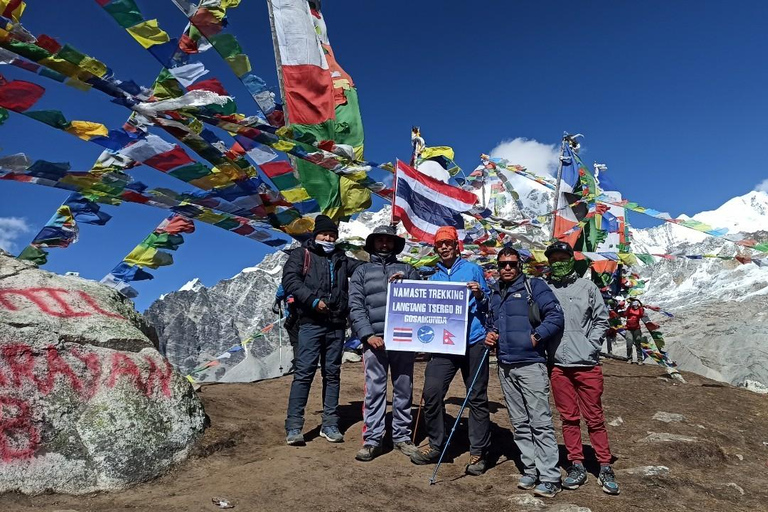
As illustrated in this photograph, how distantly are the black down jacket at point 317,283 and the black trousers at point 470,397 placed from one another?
1.15m

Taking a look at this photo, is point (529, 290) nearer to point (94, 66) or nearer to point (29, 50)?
point (94, 66)

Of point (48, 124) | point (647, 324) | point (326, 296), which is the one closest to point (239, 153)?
point (48, 124)

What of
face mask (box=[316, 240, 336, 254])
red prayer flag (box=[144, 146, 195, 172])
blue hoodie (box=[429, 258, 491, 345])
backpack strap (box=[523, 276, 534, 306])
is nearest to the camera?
backpack strap (box=[523, 276, 534, 306])

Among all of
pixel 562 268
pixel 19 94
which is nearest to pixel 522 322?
pixel 562 268

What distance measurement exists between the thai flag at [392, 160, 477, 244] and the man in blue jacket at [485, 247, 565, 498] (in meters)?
3.15

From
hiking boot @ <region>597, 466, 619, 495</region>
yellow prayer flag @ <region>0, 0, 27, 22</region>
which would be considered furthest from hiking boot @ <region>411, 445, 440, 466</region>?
yellow prayer flag @ <region>0, 0, 27, 22</region>

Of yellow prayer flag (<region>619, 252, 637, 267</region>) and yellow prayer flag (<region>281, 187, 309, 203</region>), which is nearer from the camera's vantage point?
yellow prayer flag (<region>281, 187, 309, 203</region>)

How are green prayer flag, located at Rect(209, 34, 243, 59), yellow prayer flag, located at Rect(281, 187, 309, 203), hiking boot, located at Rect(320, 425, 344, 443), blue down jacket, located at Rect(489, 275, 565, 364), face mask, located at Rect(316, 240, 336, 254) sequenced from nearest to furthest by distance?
blue down jacket, located at Rect(489, 275, 565, 364)
hiking boot, located at Rect(320, 425, 344, 443)
face mask, located at Rect(316, 240, 336, 254)
green prayer flag, located at Rect(209, 34, 243, 59)
yellow prayer flag, located at Rect(281, 187, 309, 203)

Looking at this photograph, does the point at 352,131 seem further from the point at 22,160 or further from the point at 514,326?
the point at 514,326

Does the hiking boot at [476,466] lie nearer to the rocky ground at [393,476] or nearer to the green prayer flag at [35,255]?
the rocky ground at [393,476]

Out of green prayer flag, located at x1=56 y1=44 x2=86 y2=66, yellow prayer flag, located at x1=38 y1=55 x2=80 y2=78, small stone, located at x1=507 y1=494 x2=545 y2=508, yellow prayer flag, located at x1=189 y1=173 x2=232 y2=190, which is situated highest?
green prayer flag, located at x1=56 y1=44 x2=86 y2=66

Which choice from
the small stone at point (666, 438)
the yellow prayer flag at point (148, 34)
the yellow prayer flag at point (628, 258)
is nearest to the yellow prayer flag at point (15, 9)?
the yellow prayer flag at point (148, 34)

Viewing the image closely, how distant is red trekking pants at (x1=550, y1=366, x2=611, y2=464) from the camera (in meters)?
4.41

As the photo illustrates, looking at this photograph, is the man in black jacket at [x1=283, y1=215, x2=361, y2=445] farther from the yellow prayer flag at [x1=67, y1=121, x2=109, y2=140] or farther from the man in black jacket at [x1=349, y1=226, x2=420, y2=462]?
the yellow prayer flag at [x1=67, y1=121, x2=109, y2=140]
